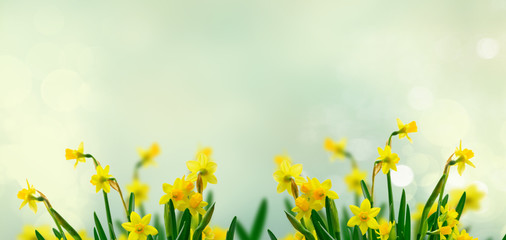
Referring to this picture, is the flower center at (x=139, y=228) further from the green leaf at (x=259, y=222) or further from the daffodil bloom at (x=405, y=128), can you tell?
the daffodil bloom at (x=405, y=128)

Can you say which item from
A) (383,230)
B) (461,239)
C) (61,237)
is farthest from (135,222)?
(461,239)

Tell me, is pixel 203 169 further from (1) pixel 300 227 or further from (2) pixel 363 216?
(2) pixel 363 216

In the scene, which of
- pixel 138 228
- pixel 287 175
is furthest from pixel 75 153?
pixel 287 175

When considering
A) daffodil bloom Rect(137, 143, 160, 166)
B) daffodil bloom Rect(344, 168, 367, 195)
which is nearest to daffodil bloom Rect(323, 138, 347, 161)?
daffodil bloom Rect(344, 168, 367, 195)

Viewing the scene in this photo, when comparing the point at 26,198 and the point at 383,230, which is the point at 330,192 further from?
the point at 26,198

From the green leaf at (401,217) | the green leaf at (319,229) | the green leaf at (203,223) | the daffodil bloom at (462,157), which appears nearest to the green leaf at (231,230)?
the green leaf at (203,223)

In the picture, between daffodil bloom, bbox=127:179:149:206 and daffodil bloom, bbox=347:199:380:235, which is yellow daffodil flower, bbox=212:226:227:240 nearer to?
daffodil bloom, bbox=127:179:149:206
